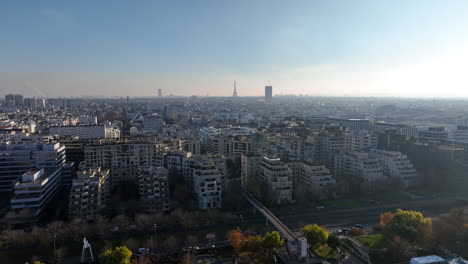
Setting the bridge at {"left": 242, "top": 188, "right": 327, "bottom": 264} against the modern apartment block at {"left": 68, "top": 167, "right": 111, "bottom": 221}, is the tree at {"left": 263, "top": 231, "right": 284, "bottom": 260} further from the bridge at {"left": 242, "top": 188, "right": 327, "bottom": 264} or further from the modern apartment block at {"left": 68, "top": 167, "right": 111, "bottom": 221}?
the modern apartment block at {"left": 68, "top": 167, "right": 111, "bottom": 221}

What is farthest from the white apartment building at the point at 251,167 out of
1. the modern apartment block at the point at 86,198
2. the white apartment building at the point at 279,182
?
the modern apartment block at the point at 86,198

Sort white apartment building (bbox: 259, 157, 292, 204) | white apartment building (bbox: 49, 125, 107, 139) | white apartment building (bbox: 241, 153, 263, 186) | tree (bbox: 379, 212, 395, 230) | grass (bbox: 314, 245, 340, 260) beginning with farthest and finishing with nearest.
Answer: white apartment building (bbox: 49, 125, 107, 139), white apartment building (bbox: 241, 153, 263, 186), white apartment building (bbox: 259, 157, 292, 204), tree (bbox: 379, 212, 395, 230), grass (bbox: 314, 245, 340, 260)

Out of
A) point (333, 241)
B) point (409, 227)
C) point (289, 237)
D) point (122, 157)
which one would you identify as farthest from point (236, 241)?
point (122, 157)

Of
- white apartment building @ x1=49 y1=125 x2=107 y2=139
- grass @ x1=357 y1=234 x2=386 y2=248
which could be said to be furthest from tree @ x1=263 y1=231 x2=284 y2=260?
white apartment building @ x1=49 y1=125 x2=107 y2=139

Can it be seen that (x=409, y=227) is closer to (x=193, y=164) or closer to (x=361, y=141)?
(x=193, y=164)

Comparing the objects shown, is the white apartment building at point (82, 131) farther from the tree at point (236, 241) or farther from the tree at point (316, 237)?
the tree at point (316, 237)

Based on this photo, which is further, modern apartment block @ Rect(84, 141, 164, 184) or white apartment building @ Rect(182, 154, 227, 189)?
modern apartment block @ Rect(84, 141, 164, 184)
